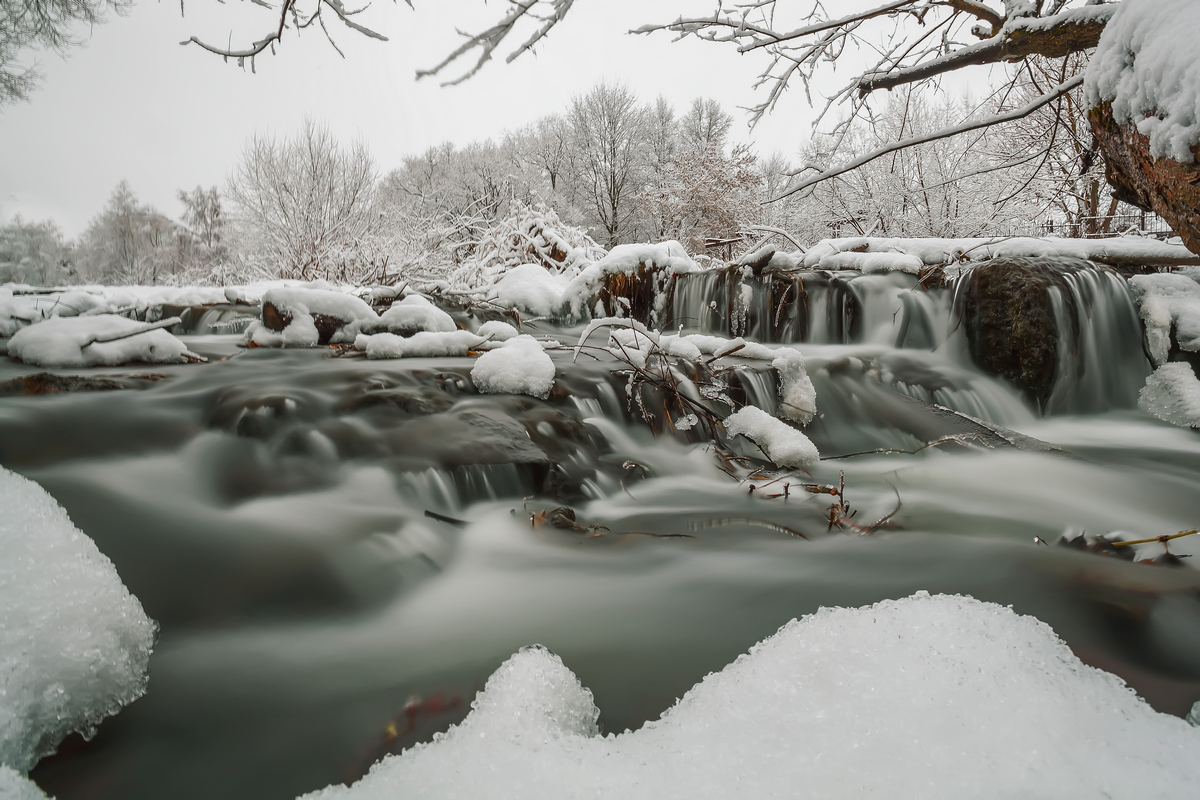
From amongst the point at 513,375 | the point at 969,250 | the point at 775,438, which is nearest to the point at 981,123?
the point at 775,438

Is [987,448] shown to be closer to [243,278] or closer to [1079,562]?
[1079,562]

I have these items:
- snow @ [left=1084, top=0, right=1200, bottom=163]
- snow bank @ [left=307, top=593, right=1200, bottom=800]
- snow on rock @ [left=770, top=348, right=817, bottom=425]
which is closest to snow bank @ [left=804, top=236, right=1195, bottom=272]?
snow on rock @ [left=770, top=348, right=817, bottom=425]

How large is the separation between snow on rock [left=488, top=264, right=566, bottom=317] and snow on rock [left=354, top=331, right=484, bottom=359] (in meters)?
2.87

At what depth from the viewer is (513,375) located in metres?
3.00

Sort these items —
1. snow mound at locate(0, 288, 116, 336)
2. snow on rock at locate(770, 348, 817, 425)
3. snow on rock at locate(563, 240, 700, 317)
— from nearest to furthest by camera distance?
snow on rock at locate(770, 348, 817, 425) → snow mound at locate(0, 288, 116, 336) → snow on rock at locate(563, 240, 700, 317)

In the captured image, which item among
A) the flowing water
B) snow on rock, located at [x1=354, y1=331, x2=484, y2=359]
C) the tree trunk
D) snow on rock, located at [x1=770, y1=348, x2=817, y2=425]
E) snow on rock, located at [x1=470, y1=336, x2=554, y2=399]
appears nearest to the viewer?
the flowing water

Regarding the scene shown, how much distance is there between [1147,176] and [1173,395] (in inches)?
109

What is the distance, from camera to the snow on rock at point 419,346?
147 inches

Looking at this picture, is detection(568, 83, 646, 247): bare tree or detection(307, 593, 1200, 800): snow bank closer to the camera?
detection(307, 593, 1200, 800): snow bank

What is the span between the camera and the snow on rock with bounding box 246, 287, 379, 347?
169 inches

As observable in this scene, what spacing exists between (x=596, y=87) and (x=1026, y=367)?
2525 cm

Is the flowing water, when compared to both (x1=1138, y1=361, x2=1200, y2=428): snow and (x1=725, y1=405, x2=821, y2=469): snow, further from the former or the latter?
(x1=1138, y1=361, x2=1200, y2=428): snow

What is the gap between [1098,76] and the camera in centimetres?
214

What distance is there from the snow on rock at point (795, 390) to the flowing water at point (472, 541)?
0.11 m
